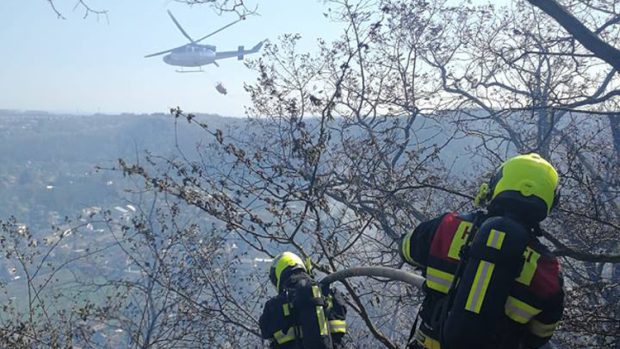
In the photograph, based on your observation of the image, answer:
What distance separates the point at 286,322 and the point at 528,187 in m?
1.91

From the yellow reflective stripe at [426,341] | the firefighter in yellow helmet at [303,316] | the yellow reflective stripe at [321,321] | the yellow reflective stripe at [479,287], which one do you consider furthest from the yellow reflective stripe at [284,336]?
the yellow reflective stripe at [479,287]

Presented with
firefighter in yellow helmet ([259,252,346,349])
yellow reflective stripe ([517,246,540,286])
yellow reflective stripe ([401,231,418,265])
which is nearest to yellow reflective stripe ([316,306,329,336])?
firefighter in yellow helmet ([259,252,346,349])

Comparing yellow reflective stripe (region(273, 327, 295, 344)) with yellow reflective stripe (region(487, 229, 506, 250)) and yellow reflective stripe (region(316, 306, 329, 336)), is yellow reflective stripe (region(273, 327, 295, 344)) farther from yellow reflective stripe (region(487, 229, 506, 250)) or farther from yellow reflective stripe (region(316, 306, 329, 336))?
yellow reflective stripe (region(487, 229, 506, 250))

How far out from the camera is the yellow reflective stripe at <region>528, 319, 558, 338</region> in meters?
2.60

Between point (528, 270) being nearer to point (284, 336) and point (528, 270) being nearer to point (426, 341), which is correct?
point (426, 341)

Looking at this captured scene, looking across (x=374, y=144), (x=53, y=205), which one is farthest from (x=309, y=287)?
(x=53, y=205)

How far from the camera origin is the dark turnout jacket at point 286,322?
3.82m

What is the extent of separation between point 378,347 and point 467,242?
9973 millimetres

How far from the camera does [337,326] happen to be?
12.9 feet

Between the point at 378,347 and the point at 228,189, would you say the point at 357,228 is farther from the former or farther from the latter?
the point at 378,347

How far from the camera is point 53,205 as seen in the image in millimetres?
46125

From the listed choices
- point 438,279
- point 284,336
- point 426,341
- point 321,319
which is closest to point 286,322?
point 284,336

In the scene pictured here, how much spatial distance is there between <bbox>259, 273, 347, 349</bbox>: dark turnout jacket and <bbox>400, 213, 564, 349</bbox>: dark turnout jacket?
1162mm

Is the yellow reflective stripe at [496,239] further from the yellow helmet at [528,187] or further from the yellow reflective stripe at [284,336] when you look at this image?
the yellow reflective stripe at [284,336]
